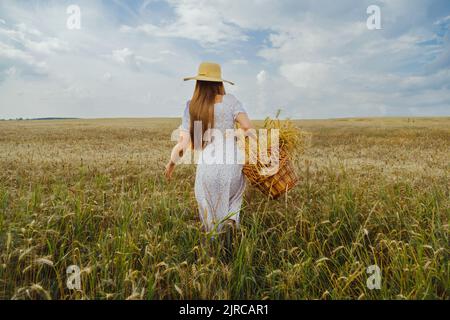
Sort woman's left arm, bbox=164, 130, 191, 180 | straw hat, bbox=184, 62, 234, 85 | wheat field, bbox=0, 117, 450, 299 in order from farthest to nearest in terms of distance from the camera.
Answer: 1. woman's left arm, bbox=164, 130, 191, 180
2. straw hat, bbox=184, 62, 234, 85
3. wheat field, bbox=0, 117, 450, 299

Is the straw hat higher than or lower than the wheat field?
higher

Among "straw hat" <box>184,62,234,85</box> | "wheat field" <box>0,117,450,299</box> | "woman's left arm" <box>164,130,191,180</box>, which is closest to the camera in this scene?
"wheat field" <box>0,117,450,299</box>

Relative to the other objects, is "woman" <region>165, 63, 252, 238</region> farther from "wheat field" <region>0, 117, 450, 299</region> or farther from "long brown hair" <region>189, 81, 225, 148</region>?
"wheat field" <region>0, 117, 450, 299</region>

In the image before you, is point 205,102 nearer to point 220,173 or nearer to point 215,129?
point 215,129

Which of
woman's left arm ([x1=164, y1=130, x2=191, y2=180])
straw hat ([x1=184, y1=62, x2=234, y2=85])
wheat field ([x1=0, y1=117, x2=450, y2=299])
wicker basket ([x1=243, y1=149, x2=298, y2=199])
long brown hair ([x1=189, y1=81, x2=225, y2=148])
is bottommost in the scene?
wheat field ([x1=0, y1=117, x2=450, y2=299])

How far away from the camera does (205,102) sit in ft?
12.8

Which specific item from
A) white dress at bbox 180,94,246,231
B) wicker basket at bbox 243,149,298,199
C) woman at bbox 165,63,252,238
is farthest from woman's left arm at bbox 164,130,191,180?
wicker basket at bbox 243,149,298,199

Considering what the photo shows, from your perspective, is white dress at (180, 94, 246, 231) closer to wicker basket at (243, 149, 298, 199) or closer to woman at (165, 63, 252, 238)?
woman at (165, 63, 252, 238)

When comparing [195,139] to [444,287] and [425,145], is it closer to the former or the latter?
[444,287]

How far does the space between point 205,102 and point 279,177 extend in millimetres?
1214

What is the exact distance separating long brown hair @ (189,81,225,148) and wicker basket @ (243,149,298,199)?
2.35 feet

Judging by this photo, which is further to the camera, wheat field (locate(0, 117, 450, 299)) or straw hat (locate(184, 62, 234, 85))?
straw hat (locate(184, 62, 234, 85))

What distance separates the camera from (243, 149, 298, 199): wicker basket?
12.7 ft

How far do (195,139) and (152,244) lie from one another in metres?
1.37
